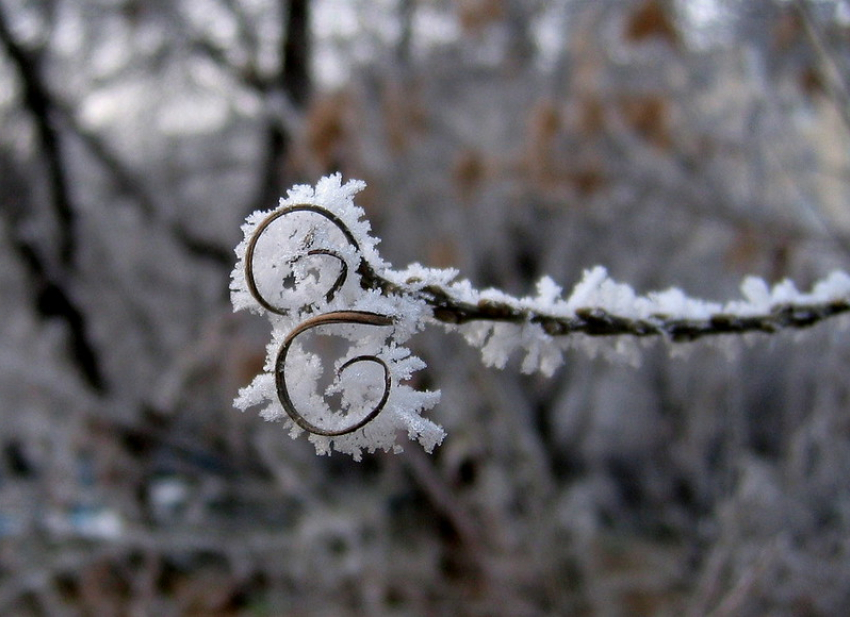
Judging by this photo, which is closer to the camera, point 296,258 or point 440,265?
point 296,258

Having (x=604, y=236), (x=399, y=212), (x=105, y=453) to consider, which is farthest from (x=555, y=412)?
(x=105, y=453)

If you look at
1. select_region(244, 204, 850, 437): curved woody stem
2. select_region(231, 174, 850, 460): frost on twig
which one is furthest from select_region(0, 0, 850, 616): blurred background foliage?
select_region(231, 174, 850, 460): frost on twig

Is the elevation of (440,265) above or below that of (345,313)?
above

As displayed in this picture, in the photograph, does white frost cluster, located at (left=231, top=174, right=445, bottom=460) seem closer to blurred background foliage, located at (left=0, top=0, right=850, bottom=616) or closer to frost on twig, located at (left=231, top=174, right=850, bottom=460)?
frost on twig, located at (left=231, top=174, right=850, bottom=460)

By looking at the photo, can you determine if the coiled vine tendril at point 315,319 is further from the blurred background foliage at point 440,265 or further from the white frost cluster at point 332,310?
the blurred background foliage at point 440,265

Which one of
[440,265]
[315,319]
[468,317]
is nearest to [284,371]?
[315,319]

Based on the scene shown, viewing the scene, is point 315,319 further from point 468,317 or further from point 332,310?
point 468,317
